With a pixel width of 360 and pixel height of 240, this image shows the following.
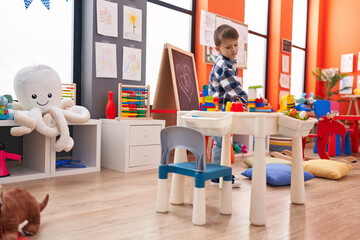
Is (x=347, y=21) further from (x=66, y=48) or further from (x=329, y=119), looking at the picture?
(x=66, y=48)

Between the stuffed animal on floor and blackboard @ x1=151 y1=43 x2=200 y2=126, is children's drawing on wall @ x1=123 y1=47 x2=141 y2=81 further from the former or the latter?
the stuffed animal on floor

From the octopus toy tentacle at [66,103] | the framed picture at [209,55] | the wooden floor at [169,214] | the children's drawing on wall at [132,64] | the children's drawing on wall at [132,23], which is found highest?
the children's drawing on wall at [132,23]

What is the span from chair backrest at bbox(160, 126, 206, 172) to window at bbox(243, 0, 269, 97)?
390cm

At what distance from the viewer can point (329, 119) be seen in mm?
3664

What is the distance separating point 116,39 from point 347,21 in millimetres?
5219

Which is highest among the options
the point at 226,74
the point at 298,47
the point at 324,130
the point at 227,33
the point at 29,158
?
the point at 298,47

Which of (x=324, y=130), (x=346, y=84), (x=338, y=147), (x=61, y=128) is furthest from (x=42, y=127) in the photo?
(x=346, y=84)

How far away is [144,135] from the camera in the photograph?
2945 mm

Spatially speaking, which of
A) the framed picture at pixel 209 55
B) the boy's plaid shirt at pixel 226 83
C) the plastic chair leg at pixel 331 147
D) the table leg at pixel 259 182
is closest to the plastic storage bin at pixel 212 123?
the table leg at pixel 259 182

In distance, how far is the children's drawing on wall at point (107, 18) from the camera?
312 centimetres

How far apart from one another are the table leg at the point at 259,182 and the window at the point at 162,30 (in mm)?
2383

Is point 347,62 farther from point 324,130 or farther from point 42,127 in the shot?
point 42,127

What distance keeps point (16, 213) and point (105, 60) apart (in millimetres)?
2094

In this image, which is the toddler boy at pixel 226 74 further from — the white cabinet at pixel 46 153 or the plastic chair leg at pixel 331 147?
the plastic chair leg at pixel 331 147
